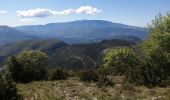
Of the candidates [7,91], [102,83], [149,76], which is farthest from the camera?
[149,76]

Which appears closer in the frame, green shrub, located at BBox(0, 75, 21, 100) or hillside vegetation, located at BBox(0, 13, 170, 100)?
green shrub, located at BBox(0, 75, 21, 100)

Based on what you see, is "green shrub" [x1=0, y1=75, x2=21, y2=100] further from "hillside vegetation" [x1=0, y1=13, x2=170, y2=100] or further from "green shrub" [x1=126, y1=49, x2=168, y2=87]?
"green shrub" [x1=126, y1=49, x2=168, y2=87]

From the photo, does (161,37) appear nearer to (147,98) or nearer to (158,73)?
(158,73)

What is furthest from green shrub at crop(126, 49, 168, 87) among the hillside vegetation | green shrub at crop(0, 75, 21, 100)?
green shrub at crop(0, 75, 21, 100)

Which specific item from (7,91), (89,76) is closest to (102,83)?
(89,76)

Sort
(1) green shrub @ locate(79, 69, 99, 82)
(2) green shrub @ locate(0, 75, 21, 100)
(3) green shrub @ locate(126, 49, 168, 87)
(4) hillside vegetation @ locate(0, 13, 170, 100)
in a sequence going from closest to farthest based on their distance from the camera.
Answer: (2) green shrub @ locate(0, 75, 21, 100) → (4) hillside vegetation @ locate(0, 13, 170, 100) → (3) green shrub @ locate(126, 49, 168, 87) → (1) green shrub @ locate(79, 69, 99, 82)

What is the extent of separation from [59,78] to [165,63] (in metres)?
11.4

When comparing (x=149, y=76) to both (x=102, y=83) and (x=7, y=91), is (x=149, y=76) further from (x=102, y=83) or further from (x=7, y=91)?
(x=7, y=91)

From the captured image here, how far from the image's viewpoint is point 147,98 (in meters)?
17.3

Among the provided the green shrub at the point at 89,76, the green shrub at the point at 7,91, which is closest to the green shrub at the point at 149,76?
the green shrub at the point at 89,76

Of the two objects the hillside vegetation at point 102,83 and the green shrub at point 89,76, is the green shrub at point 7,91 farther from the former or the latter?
the green shrub at point 89,76

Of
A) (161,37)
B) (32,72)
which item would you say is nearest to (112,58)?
(161,37)

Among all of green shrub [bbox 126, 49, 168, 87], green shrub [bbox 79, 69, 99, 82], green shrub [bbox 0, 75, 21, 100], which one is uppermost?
green shrub [bbox 0, 75, 21, 100]

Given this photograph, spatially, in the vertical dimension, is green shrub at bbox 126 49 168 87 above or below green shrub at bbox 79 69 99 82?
above
